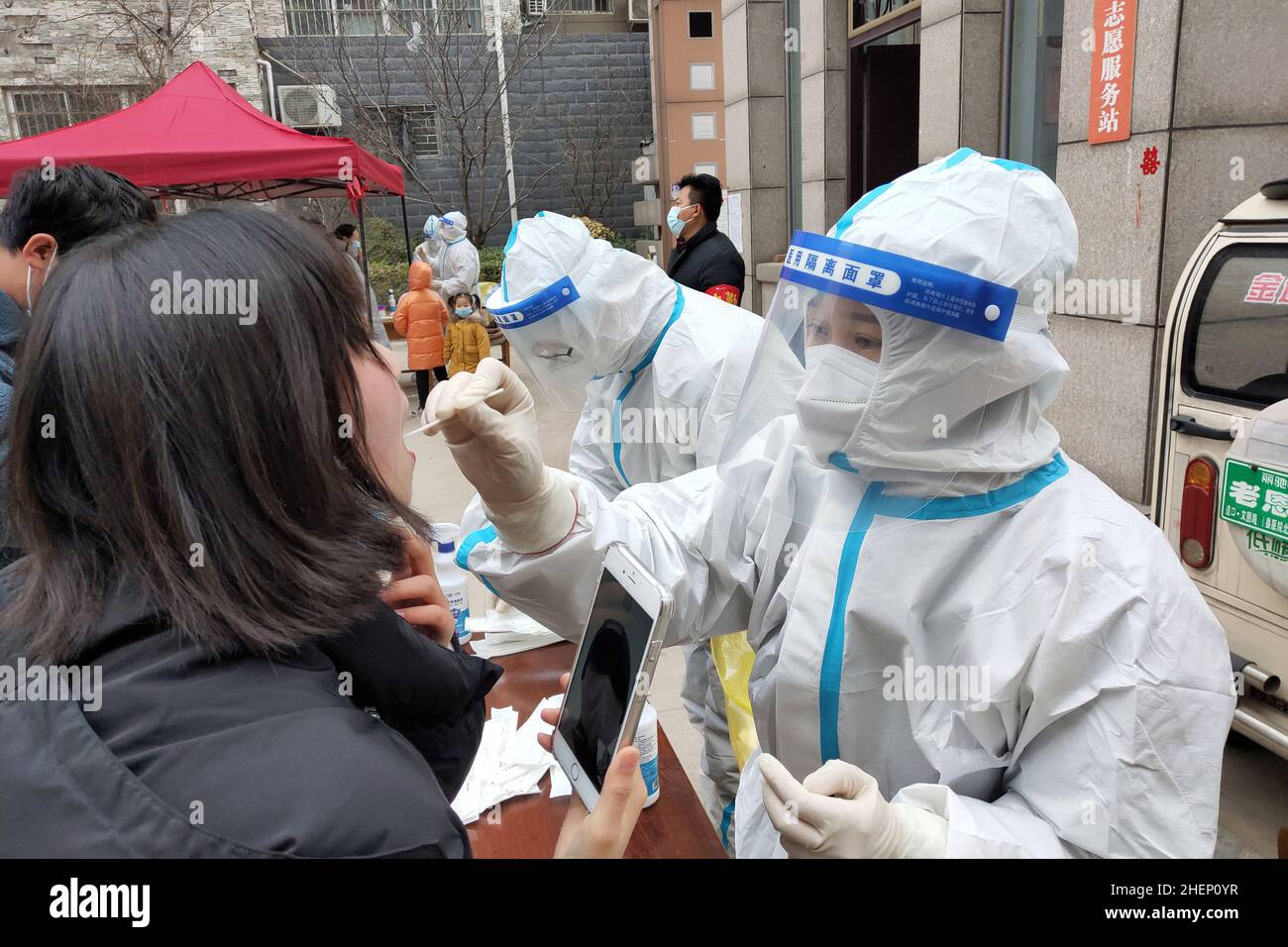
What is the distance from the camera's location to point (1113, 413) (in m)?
4.47

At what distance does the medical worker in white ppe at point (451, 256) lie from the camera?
8.93m

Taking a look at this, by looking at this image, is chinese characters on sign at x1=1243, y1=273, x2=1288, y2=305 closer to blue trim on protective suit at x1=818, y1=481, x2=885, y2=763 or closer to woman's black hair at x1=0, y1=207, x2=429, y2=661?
blue trim on protective suit at x1=818, y1=481, x2=885, y2=763

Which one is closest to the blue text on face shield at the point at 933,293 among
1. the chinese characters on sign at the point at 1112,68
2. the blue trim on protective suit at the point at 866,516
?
the blue trim on protective suit at the point at 866,516

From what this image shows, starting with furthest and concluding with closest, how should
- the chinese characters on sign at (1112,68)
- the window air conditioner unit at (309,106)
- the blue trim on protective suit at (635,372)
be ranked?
1. the window air conditioner unit at (309,106)
2. the chinese characters on sign at (1112,68)
3. the blue trim on protective suit at (635,372)

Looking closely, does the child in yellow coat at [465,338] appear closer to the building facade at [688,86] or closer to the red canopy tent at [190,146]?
the red canopy tent at [190,146]

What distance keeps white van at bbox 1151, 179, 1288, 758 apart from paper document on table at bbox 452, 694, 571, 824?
2.17 m

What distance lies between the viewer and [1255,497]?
2615 millimetres

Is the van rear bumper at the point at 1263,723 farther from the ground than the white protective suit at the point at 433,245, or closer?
closer

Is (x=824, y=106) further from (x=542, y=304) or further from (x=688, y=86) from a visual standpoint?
(x=688, y=86)

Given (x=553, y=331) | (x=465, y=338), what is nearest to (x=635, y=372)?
(x=553, y=331)

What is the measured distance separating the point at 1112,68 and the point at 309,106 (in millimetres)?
15985

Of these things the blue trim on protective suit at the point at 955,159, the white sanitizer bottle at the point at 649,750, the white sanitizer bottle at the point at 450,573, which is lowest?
the white sanitizer bottle at the point at 649,750

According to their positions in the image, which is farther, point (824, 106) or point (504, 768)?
point (824, 106)

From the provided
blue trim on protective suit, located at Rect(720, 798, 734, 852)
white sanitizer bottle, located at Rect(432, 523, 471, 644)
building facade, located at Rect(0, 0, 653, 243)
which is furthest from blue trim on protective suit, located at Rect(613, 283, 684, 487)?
building facade, located at Rect(0, 0, 653, 243)
